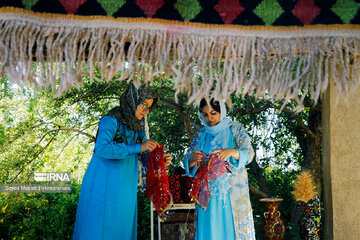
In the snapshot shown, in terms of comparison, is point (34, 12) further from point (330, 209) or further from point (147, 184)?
point (330, 209)

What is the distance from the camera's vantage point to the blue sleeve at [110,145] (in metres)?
3.34

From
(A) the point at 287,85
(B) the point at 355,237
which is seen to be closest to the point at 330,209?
(B) the point at 355,237

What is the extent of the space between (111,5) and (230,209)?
223 cm

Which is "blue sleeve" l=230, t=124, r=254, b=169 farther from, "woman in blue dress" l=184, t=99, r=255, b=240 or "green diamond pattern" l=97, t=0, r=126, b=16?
"green diamond pattern" l=97, t=0, r=126, b=16

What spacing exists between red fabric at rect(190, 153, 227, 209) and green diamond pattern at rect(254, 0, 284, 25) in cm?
171

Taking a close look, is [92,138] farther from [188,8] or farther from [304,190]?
[188,8]

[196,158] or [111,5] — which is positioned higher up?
[111,5]

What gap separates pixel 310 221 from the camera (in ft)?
12.5

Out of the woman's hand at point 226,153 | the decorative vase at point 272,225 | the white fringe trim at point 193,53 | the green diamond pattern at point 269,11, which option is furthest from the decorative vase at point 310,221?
the green diamond pattern at point 269,11

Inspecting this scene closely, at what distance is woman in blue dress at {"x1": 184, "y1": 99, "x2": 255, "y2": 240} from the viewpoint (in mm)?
3514

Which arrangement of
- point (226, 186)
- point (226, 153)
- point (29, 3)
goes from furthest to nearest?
point (226, 186)
point (226, 153)
point (29, 3)

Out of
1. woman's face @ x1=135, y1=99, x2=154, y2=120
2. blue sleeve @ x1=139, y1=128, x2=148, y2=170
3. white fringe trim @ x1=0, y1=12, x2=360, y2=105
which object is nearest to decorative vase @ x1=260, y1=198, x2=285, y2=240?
blue sleeve @ x1=139, y1=128, x2=148, y2=170

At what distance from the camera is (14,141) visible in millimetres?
6223

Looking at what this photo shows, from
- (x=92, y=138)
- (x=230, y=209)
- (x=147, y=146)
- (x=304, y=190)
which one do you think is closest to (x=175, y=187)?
(x=230, y=209)
